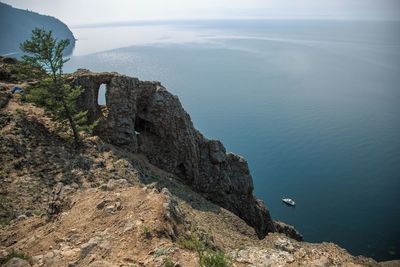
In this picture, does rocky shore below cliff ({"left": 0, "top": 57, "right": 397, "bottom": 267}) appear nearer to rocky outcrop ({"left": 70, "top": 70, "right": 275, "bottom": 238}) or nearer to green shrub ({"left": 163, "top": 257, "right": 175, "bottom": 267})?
green shrub ({"left": 163, "top": 257, "right": 175, "bottom": 267})

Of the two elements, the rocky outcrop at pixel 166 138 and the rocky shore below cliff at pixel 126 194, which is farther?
the rocky outcrop at pixel 166 138

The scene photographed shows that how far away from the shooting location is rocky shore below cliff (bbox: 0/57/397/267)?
12.2 metres

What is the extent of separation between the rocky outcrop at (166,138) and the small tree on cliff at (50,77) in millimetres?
10265

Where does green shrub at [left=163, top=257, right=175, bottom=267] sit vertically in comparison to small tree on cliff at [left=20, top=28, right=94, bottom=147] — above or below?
Answer: below

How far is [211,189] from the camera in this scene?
48.4m

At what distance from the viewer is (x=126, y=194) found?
15.9 metres

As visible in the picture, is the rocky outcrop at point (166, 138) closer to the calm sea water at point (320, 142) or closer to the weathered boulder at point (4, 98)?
the weathered boulder at point (4, 98)

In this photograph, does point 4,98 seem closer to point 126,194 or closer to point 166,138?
point 166,138

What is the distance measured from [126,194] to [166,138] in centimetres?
3126

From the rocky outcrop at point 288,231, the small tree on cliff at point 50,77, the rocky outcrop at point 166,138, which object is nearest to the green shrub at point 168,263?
the small tree on cliff at point 50,77

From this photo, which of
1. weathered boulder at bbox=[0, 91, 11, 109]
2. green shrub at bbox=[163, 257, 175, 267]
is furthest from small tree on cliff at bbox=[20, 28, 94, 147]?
green shrub at bbox=[163, 257, 175, 267]

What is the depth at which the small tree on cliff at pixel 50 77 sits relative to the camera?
27.2 metres

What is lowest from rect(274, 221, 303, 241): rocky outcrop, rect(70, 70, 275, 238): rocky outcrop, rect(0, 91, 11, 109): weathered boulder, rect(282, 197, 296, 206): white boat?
rect(282, 197, 296, 206): white boat

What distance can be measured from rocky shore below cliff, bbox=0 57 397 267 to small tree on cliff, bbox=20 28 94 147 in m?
2.31
